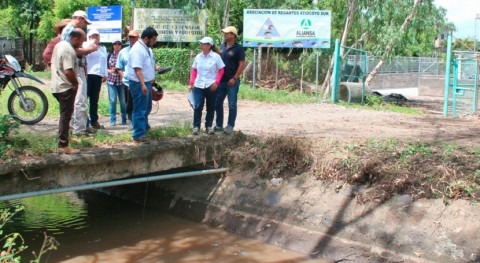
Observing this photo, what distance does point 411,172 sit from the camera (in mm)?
6461

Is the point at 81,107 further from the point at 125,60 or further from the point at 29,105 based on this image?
the point at 125,60

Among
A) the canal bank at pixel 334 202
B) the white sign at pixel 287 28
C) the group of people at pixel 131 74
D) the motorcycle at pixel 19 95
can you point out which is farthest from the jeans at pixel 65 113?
the white sign at pixel 287 28

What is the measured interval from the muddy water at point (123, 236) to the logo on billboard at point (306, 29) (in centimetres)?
1028

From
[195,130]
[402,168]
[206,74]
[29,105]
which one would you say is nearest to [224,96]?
[206,74]

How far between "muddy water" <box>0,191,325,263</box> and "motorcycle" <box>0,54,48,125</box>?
1.48 meters

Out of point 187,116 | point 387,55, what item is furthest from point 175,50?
point 187,116

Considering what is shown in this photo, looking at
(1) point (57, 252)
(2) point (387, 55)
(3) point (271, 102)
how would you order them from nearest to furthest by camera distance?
1. (1) point (57, 252)
2. (3) point (271, 102)
3. (2) point (387, 55)

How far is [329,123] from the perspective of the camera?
35.0ft

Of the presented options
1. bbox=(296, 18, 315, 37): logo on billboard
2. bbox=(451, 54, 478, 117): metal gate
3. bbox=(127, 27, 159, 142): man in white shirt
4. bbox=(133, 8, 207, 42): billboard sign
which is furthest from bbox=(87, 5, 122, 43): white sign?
bbox=(127, 27, 159, 142): man in white shirt

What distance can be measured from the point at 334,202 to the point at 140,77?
2974 millimetres

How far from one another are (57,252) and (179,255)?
1495 millimetres

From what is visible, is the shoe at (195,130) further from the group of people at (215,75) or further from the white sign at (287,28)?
the white sign at (287,28)

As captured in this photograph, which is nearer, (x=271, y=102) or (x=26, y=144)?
(x=26, y=144)

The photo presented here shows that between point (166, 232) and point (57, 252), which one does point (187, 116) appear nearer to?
point (166, 232)
